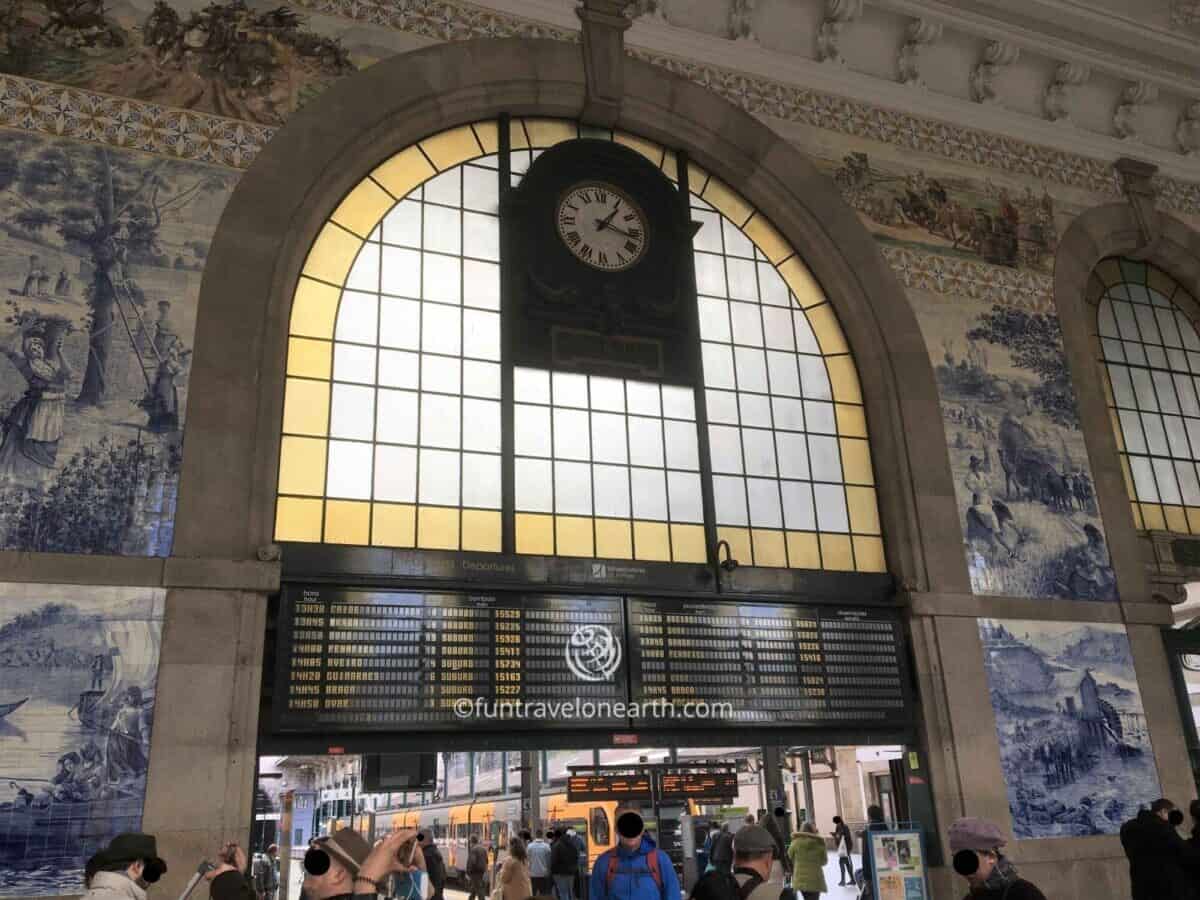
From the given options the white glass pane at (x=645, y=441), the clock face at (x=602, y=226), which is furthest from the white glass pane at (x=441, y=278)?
the white glass pane at (x=645, y=441)

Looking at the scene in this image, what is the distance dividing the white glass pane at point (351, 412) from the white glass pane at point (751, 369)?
424cm

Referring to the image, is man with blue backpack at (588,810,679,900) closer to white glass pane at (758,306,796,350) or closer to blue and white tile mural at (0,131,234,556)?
blue and white tile mural at (0,131,234,556)

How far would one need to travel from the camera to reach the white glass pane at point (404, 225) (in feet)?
33.6

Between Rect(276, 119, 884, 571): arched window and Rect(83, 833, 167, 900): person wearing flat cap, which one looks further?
Rect(276, 119, 884, 571): arched window

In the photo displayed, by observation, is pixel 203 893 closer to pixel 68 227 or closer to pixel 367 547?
pixel 367 547

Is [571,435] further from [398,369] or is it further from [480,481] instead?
[398,369]

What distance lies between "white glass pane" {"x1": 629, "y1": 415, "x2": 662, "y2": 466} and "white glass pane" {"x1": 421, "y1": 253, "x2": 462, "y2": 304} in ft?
7.57

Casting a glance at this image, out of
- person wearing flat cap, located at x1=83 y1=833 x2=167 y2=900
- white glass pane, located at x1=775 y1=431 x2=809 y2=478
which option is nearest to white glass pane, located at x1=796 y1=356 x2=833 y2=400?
white glass pane, located at x1=775 y1=431 x2=809 y2=478

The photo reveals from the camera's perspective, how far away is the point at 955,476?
37.5 feet

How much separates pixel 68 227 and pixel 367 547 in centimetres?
389

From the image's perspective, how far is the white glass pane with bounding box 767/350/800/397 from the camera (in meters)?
11.4

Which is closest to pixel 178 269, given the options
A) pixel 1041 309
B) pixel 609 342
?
pixel 609 342

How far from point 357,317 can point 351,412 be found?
41.5 inches

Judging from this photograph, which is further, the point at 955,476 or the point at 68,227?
the point at 955,476
